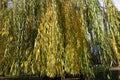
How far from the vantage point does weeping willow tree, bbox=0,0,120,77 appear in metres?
6.32

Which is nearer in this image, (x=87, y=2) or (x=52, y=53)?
(x=52, y=53)

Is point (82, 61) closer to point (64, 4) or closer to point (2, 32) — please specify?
point (64, 4)

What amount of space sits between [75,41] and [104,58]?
0.98m

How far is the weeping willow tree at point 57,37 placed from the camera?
20.7 feet

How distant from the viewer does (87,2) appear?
23.3 feet

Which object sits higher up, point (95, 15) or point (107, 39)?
point (95, 15)

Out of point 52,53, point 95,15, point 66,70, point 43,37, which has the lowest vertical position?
point 66,70

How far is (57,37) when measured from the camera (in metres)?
6.39

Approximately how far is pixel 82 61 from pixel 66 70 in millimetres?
519

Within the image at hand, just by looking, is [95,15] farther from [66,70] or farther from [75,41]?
[66,70]

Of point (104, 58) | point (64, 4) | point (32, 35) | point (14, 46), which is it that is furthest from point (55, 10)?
point (104, 58)

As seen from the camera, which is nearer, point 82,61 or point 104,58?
point 82,61

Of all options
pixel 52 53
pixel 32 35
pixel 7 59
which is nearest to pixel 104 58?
pixel 52 53

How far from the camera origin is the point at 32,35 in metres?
6.81
